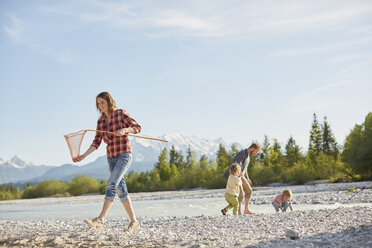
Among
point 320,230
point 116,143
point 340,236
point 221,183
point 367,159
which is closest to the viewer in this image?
point 340,236

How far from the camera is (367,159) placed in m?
29.2

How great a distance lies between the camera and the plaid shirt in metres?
6.23

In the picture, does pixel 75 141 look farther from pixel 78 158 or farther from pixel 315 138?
pixel 315 138

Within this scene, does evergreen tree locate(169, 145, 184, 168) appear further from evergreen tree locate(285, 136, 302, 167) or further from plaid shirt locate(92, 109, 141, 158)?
plaid shirt locate(92, 109, 141, 158)

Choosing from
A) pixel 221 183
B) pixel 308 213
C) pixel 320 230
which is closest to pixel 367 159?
pixel 221 183

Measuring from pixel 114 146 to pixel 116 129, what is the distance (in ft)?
0.97

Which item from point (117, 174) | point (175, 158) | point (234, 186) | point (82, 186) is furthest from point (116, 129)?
point (175, 158)

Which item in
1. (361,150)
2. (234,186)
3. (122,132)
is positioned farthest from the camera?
(361,150)

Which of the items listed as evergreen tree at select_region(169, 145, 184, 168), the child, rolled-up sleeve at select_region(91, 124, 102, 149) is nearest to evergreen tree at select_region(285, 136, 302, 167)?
evergreen tree at select_region(169, 145, 184, 168)

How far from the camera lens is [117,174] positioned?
20.0 ft

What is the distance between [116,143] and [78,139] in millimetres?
768

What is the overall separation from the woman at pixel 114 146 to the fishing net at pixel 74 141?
13cm

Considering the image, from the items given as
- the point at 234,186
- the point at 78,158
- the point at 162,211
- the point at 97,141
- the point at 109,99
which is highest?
the point at 109,99

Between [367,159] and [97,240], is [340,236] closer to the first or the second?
[97,240]
